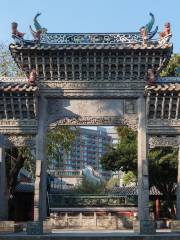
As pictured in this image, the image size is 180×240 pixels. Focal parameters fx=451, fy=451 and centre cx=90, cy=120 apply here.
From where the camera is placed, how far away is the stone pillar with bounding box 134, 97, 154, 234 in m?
14.7

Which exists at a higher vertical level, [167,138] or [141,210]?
[167,138]

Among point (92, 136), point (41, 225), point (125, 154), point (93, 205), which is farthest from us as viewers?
point (92, 136)

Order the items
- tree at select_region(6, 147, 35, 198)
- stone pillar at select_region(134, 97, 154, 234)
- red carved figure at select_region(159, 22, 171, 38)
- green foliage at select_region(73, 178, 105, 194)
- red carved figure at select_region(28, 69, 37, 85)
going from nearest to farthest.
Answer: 1. stone pillar at select_region(134, 97, 154, 234)
2. red carved figure at select_region(28, 69, 37, 85)
3. red carved figure at select_region(159, 22, 171, 38)
4. tree at select_region(6, 147, 35, 198)
5. green foliage at select_region(73, 178, 105, 194)

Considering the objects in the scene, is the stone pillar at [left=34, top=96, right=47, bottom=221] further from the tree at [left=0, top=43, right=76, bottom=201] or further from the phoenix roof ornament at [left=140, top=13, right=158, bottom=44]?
the tree at [left=0, top=43, right=76, bottom=201]

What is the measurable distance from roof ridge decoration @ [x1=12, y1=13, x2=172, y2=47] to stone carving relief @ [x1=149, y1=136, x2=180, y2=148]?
3.31 metres

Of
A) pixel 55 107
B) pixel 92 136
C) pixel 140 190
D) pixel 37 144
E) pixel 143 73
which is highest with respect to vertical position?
pixel 92 136

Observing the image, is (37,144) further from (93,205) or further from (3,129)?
(93,205)

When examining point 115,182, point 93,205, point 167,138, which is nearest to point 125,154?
point 93,205

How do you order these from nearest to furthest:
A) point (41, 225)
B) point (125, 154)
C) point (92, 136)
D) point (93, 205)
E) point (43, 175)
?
point (41, 225) → point (43, 175) → point (93, 205) → point (125, 154) → point (92, 136)

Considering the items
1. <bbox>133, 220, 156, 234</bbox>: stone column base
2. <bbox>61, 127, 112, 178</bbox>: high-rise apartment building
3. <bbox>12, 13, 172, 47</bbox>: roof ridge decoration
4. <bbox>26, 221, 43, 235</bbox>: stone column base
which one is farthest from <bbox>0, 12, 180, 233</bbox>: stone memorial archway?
<bbox>61, 127, 112, 178</bbox>: high-rise apartment building

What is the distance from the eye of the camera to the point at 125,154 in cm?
2714

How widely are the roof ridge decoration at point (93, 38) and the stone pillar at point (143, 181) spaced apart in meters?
2.11

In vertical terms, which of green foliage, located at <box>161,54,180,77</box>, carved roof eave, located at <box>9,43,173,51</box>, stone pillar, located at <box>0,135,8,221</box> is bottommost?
stone pillar, located at <box>0,135,8,221</box>

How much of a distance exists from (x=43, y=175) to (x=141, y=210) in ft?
11.8
